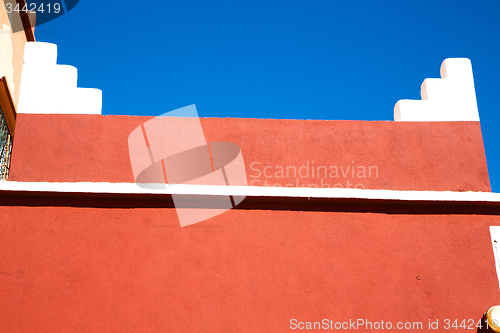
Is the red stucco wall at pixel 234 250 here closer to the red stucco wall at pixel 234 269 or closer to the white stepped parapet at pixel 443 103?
the red stucco wall at pixel 234 269

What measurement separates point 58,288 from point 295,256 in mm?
2076

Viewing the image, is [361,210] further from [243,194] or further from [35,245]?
[35,245]

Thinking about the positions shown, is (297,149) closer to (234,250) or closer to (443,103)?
(234,250)

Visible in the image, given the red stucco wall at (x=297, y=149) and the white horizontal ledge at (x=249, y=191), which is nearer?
the white horizontal ledge at (x=249, y=191)

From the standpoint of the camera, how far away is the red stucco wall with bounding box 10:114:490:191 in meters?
4.43

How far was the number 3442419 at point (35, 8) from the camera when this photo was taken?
6.69 metres

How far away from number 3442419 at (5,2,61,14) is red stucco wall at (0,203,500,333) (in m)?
3.82

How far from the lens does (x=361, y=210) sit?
4.41 metres

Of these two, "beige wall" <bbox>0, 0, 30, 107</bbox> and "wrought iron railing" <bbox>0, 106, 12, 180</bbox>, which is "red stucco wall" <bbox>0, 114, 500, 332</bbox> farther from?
"beige wall" <bbox>0, 0, 30, 107</bbox>

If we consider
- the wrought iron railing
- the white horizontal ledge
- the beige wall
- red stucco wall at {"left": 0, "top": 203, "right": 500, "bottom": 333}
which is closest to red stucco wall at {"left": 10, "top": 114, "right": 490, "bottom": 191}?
the white horizontal ledge

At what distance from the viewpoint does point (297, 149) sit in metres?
4.65

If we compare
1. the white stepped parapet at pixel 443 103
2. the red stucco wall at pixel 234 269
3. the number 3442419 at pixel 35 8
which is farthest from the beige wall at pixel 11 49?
the white stepped parapet at pixel 443 103

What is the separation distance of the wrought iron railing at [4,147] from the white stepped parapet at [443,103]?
4942mm

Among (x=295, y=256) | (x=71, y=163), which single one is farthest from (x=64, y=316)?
(x=295, y=256)
